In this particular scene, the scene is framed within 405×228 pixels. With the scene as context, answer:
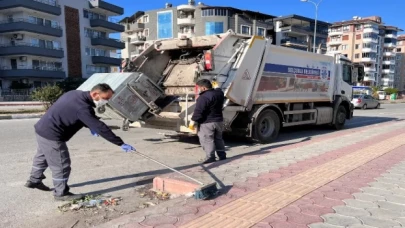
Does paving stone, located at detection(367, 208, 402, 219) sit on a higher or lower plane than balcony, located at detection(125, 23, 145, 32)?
lower

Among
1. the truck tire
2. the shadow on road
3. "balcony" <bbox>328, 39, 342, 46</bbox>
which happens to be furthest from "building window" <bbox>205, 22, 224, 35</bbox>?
the truck tire

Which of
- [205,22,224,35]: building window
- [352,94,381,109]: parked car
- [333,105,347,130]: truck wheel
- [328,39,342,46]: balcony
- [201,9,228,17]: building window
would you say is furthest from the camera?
[328,39,342,46]: balcony

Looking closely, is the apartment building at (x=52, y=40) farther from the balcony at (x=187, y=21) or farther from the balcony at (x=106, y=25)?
the balcony at (x=187, y=21)

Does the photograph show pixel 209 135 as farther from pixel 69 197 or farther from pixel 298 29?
pixel 298 29

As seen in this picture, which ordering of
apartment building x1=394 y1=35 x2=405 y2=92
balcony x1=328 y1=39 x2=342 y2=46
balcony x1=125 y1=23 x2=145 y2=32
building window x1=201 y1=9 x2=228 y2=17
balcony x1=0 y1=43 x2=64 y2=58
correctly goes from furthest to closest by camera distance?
1. apartment building x1=394 y1=35 x2=405 y2=92
2. balcony x1=328 y1=39 x2=342 y2=46
3. balcony x1=125 y1=23 x2=145 y2=32
4. building window x1=201 y1=9 x2=228 y2=17
5. balcony x1=0 y1=43 x2=64 y2=58

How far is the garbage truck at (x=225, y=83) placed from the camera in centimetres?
703

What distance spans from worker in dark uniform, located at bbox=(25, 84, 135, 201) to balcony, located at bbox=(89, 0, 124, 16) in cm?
4858

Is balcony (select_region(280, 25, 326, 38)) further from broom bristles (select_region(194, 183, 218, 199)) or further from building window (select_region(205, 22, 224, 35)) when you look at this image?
broom bristles (select_region(194, 183, 218, 199))

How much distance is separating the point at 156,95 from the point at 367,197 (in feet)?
15.6

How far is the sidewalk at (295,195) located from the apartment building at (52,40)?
39656 mm

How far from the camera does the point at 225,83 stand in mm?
7395

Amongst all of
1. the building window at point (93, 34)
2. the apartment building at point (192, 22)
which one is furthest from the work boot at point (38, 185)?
the apartment building at point (192, 22)

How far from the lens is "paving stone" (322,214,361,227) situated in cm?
328

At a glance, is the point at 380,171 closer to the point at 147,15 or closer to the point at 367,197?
the point at 367,197
